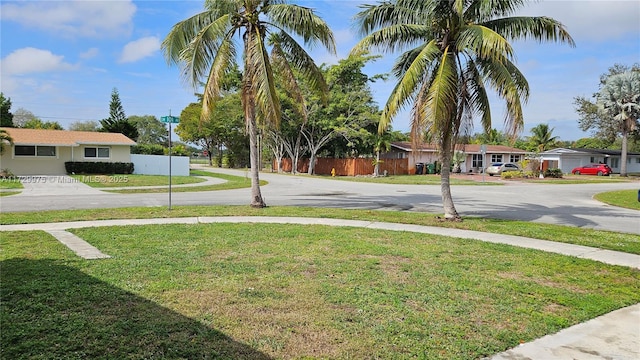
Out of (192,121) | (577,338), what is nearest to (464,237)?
(577,338)

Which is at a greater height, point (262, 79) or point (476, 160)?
point (262, 79)

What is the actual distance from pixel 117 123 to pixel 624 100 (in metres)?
53.0

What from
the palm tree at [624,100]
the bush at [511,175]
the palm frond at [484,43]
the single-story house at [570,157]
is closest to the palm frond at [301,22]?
the palm frond at [484,43]

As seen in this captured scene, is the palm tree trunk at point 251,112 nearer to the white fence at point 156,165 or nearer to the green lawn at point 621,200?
the green lawn at point 621,200

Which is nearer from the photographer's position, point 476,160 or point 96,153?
point 96,153

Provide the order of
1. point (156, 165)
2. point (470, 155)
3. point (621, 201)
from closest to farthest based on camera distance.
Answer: point (621, 201), point (156, 165), point (470, 155)

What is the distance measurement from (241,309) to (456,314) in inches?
93.3

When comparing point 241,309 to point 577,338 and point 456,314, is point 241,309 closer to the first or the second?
point 456,314

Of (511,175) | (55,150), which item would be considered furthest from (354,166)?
(55,150)

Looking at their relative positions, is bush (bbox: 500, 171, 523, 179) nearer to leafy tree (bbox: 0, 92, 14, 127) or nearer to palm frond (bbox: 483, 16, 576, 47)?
palm frond (bbox: 483, 16, 576, 47)

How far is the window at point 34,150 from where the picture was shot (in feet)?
97.0

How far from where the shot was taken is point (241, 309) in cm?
457

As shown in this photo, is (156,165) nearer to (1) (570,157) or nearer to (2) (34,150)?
(2) (34,150)

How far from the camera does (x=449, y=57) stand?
10.9m
